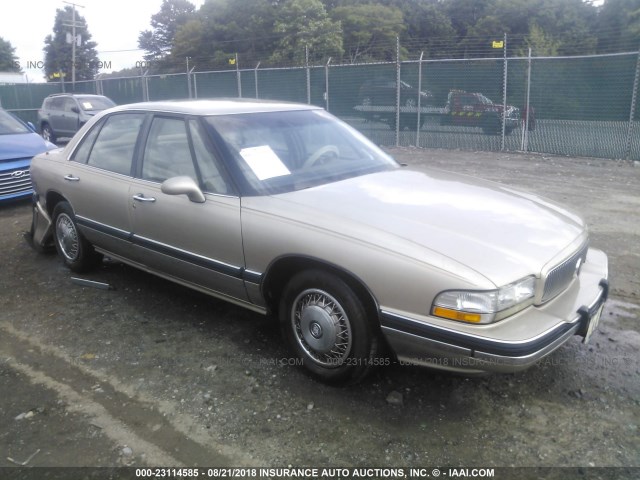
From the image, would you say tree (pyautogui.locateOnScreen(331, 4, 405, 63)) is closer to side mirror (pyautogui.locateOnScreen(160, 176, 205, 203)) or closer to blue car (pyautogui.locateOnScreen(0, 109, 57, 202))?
blue car (pyautogui.locateOnScreen(0, 109, 57, 202))

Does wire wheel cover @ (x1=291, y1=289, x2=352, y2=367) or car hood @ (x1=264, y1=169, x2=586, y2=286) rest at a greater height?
car hood @ (x1=264, y1=169, x2=586, y2=286)

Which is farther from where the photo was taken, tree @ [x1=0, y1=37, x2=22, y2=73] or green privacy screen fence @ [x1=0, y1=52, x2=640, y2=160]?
tree @ [x1=0, y1=37, x2=22, y2=73]

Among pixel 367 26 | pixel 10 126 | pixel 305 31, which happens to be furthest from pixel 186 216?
pixel 367 26

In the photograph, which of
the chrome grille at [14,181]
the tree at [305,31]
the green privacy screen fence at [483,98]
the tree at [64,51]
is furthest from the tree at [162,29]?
the chrome grille at [14,181]

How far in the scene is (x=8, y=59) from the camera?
90.7m

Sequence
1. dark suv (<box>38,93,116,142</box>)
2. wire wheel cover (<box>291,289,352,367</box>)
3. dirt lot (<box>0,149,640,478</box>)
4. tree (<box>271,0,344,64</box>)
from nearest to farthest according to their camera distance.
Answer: dirt lot (<box>0,149,640,478</box>) < wire wheel cover (<box>291,289,352,367</box>) < dark suv (<box>38,93,116,142</box>) < tree (<box>271,0,344,64</box>)

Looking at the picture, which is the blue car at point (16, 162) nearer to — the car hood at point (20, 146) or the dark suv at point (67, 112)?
the car hood at point (20, 146)

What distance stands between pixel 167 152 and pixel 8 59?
10385 cm

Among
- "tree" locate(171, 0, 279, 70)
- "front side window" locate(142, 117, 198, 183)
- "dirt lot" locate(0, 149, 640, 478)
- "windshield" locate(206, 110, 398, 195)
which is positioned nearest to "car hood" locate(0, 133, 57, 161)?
"dirt lot" locate(0, 149, 640, 478)

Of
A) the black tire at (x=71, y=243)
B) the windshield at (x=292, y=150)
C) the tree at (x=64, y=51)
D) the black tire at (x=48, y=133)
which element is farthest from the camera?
the tree at (x=64, y=51)

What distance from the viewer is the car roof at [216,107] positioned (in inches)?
158

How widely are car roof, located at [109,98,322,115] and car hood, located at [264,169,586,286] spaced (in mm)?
951

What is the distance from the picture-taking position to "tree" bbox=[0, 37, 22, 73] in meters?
87.7

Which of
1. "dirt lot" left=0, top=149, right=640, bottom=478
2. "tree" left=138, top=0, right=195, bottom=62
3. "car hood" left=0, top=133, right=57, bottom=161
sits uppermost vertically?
"tree" left=138, top=0, right=195, bottom=62
